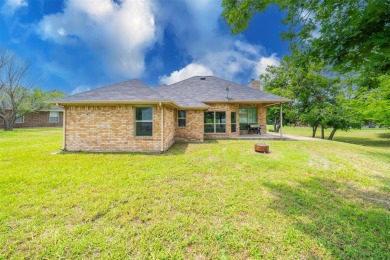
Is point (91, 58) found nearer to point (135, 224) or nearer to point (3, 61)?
point (3, 61)

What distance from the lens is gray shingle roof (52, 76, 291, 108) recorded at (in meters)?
8.29

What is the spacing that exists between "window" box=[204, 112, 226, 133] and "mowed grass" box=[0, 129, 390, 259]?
7.93 m

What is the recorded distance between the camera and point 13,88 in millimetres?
22531

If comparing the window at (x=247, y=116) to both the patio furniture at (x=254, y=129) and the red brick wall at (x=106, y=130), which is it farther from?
the red brick wall at (x=106, y=130)

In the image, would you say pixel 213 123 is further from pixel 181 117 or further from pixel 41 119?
pixel 41 119

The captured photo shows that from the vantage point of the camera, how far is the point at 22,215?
3.24m

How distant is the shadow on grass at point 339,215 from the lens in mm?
2592

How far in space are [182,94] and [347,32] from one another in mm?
12563

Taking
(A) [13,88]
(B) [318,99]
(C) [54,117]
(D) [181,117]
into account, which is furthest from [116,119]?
(C) [54,117]

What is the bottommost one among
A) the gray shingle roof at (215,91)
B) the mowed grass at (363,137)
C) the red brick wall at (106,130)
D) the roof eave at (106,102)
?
the mowed grass at (363,137)

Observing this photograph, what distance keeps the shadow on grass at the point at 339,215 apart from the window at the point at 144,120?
616cm

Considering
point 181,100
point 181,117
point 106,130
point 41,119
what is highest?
point 181,100

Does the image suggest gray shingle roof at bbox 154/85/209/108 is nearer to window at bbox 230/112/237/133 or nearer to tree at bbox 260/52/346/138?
window at bbox 230/112/237/133

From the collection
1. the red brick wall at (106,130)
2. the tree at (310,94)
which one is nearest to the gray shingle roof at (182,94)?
the red brick wall at (106,130)
